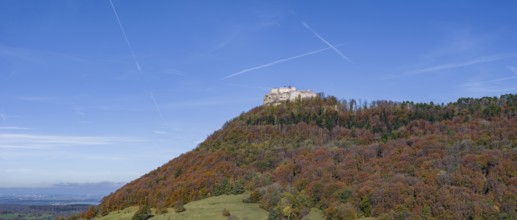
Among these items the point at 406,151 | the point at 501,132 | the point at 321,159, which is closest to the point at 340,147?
the point at 321,159

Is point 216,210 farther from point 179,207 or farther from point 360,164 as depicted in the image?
point 360,164

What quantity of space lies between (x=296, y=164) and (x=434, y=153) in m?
36.3

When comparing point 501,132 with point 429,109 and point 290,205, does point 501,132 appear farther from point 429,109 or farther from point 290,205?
point 290,205

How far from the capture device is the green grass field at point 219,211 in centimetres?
10426

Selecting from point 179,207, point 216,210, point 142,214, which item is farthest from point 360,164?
point 142,214

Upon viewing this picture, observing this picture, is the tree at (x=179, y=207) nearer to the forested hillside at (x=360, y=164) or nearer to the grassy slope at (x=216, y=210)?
the grassy slope at (x=216, y=210)

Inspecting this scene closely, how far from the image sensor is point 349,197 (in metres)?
107

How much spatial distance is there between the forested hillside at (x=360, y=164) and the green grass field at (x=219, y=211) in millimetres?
2847

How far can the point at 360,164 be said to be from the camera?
129500 mm

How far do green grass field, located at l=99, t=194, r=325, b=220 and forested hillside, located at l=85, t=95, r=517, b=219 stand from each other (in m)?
2.85

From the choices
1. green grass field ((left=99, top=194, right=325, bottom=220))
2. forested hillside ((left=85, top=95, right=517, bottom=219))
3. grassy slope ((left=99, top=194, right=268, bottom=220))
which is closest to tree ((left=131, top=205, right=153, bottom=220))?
green grass field ((left=99, top=194, right=325, bottom=220))

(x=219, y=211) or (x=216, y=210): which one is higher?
(x=216, y=210)

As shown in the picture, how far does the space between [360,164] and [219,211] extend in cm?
4190

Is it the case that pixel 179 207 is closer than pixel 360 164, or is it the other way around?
pixel 179 207
